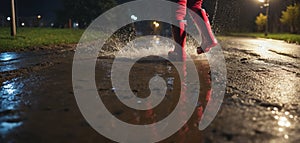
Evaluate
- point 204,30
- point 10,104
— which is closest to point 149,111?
point 10,104

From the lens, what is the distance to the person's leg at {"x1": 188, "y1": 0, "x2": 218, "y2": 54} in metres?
4.73

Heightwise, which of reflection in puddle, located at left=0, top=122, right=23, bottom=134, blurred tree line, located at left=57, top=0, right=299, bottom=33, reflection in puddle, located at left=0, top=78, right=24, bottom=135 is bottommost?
reflection in puddle, located at left=0, top=122, right=23, bottom=134

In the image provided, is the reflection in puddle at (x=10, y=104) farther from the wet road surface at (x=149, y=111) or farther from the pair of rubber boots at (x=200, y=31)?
the pair of rubber boots at (x=200, y=31)

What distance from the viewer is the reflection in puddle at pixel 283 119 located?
1705mm

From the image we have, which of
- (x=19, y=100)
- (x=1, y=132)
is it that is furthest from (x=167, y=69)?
(x=1, y=132)

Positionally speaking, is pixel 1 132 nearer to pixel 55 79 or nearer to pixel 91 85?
pixel 91 85

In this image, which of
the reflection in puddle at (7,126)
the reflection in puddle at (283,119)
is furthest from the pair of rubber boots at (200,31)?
the reflection in puddle at (7,126)

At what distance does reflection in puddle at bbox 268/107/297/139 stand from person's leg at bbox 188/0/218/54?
267cm

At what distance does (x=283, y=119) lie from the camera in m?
1.92

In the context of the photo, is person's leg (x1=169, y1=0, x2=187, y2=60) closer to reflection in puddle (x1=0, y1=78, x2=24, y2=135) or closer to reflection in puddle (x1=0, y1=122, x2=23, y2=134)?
reflection in puddle (x1=0, y1=78, x2=24, y2=135)

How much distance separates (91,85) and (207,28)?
2418 millimetres

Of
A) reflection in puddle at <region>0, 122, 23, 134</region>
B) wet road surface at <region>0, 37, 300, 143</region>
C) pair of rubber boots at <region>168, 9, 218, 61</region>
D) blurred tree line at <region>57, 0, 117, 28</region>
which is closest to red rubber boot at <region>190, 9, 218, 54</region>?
pair of rubber boots at <region>168, 9, 218, 61</region>

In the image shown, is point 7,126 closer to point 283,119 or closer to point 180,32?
point 283,119

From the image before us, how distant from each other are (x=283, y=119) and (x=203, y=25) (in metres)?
3.00
